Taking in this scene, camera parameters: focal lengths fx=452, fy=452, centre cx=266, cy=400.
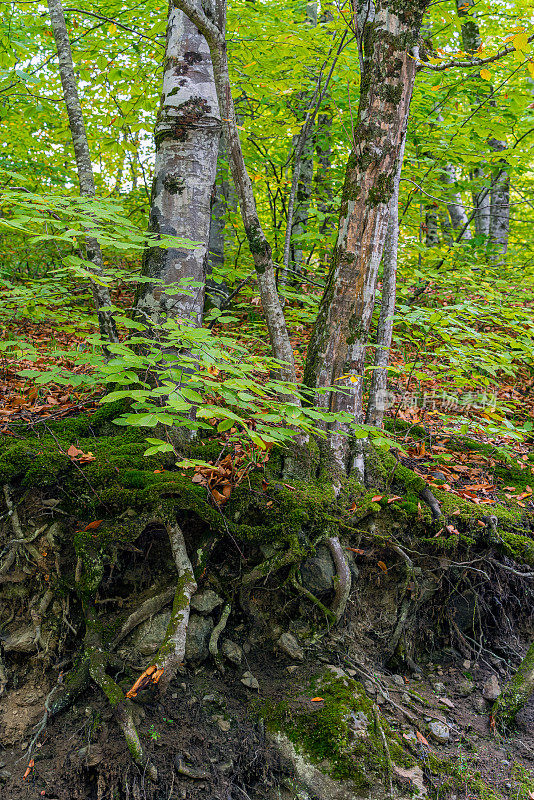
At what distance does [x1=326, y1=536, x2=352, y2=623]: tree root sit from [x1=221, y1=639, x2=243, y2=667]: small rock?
0.67m

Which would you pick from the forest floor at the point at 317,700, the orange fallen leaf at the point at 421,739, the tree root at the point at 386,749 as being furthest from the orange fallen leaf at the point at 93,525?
the orange fallen leaf at the point at 421,739

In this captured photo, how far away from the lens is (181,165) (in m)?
3.32

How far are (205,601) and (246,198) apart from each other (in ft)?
9.04

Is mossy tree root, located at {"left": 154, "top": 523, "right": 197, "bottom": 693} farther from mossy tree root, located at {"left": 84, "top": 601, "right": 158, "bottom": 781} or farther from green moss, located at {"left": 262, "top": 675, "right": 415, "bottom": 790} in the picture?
green moss, located at {"left": 262, "top": 675, "right": 415, "bottom": 790}

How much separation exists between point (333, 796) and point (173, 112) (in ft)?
14.4

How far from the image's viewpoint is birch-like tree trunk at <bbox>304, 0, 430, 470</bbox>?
3.12 metres

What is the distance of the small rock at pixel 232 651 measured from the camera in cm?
280

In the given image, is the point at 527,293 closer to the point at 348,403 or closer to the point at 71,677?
the point at 348,403

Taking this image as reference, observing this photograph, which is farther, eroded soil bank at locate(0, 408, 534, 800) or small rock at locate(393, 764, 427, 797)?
small rock at locate(393, 764, 427, 797)

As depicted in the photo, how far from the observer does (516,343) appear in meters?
4.13

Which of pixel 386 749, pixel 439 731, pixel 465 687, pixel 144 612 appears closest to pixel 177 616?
pixel 144 612

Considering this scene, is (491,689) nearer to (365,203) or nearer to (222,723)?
(222,723)

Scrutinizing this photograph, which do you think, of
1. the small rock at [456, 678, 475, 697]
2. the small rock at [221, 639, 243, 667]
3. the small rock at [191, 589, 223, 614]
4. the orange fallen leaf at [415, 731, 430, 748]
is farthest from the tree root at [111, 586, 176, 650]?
the small rock at [456, 678, 475, 697]

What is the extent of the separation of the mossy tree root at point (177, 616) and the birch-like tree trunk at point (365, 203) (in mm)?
1318
